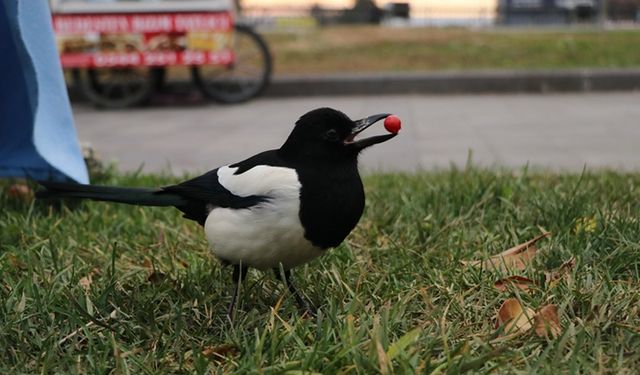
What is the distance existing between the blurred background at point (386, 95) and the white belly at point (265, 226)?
9.08 ft

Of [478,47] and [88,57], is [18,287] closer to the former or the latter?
[88,57]

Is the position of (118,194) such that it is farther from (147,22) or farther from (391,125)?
(147,22)

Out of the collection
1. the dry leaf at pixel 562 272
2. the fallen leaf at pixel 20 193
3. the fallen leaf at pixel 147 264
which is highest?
the dry leaf at pixel 562 272

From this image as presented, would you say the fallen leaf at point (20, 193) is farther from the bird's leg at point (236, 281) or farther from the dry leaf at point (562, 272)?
the dry leaf at point (562, 272)

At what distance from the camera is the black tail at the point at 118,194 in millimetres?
2594

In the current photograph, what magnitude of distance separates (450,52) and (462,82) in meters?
2.39

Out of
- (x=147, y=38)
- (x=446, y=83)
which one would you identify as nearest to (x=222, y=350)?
(x=147, y=38)

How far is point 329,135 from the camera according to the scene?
7.76 feet

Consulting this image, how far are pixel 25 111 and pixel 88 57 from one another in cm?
532

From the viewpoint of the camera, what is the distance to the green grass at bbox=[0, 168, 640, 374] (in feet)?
6.77

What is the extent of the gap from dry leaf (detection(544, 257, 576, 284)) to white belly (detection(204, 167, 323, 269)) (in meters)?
0.75

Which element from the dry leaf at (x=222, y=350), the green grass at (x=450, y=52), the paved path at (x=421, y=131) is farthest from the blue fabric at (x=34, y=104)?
the green grass at (x=450, y=52)

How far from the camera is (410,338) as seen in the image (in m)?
2.05

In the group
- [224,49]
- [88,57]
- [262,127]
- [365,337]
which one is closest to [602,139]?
[262,127]
